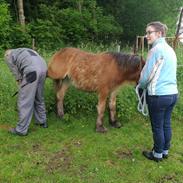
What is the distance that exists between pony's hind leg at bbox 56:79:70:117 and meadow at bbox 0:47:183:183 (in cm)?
13

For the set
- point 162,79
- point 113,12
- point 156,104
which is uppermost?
point 162,79

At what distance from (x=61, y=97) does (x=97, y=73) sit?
107 centimetres

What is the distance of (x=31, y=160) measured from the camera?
5801 mm

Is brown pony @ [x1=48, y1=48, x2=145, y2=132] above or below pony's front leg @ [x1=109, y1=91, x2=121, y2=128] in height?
above

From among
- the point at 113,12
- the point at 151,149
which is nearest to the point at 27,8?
the point at 113,12

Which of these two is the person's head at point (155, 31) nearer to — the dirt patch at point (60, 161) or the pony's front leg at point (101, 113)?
the pony's front leg at point (101, 113)

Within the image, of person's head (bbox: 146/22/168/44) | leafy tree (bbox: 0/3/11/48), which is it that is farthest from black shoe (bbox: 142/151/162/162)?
leafy tree (bbox: 0/3/11/48)

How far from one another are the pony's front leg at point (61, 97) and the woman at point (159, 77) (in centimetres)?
241

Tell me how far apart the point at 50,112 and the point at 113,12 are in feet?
81.0

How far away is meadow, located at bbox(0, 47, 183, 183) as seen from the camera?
17.8 feet

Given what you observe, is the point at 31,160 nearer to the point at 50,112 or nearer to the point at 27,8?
the point at 50,112

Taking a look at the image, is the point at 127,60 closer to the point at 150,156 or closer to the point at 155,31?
the point at 155,31

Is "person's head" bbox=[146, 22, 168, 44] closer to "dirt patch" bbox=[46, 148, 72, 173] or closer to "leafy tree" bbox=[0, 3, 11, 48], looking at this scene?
"dirt patch" bbox=[46, 148, 72, 173]

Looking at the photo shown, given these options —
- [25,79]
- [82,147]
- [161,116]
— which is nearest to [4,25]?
[25,79]
